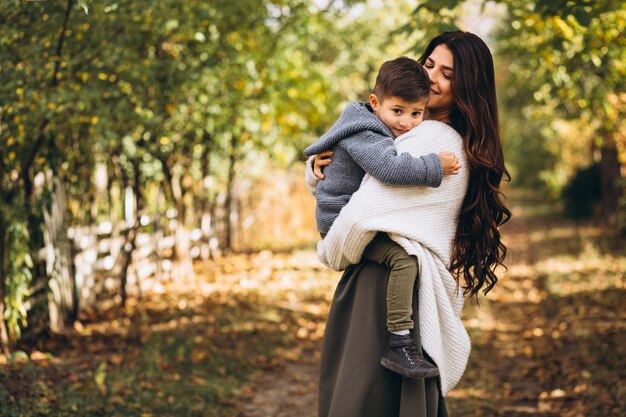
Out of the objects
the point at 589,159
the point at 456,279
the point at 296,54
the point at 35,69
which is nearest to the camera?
the point at 456,279

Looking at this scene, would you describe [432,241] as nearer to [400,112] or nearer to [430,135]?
[430,135]

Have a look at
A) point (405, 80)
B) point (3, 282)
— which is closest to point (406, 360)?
point (405, 80)

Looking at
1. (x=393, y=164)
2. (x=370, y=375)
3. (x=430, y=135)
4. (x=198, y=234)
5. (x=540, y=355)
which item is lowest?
(x=540, y=355)

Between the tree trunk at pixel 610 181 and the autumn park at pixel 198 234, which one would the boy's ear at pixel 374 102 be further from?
the tree trunk at pixel 610 181

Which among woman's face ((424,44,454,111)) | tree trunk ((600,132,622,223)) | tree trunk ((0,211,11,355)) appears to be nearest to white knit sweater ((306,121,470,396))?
woman's face ((424,44,454,111))

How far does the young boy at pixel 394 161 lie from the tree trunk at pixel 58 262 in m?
4.49

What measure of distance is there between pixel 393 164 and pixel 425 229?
0.33 m

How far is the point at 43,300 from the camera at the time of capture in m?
6.63

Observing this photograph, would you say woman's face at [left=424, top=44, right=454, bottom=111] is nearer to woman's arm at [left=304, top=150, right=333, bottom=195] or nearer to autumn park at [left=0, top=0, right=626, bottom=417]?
woman's arm at [left=304, top=150, right=333, bottom=195]

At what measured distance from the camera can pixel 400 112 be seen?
2.86 metres

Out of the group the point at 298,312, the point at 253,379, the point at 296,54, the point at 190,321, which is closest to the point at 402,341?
the point at 253,379

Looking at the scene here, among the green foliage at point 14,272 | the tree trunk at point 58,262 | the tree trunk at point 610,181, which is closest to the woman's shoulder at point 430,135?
the green foliage at point 14,272

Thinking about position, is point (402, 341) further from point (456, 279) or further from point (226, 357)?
point (226, 357)

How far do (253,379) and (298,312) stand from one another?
2.64m
